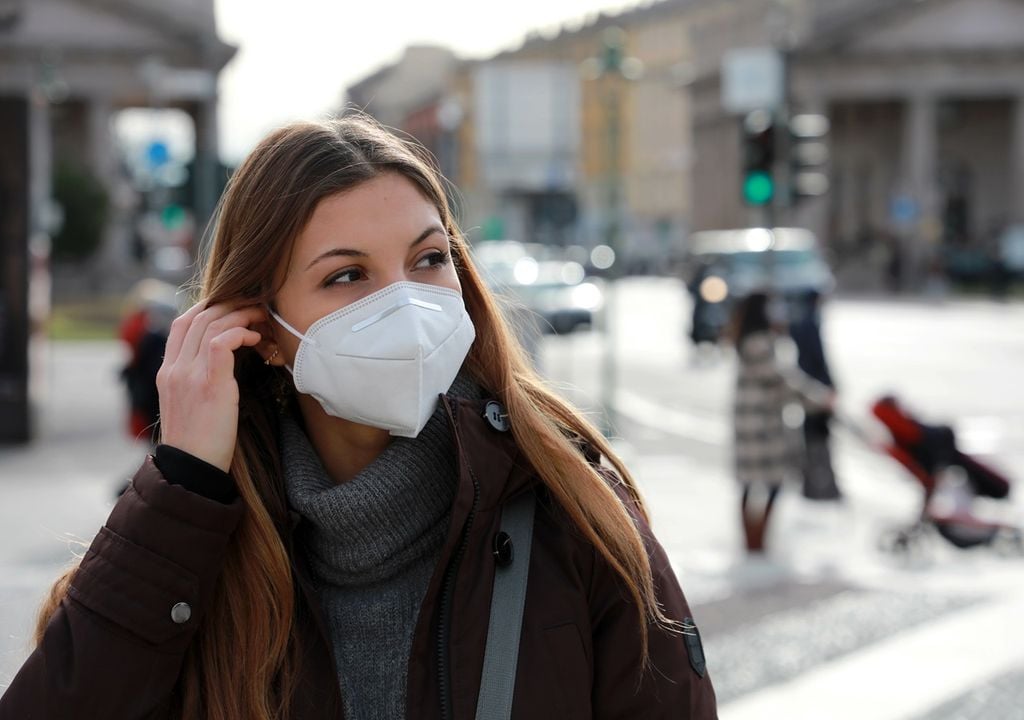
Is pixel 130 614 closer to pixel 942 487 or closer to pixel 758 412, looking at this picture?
pixel 758 412

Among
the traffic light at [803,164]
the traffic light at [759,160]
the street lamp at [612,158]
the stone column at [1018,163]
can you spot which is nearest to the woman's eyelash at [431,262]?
the traffic light at [759,160]

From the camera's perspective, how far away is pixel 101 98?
60.2 meters

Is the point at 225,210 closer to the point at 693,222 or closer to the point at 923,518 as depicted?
the point at 923,518

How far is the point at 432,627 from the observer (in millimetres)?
2152

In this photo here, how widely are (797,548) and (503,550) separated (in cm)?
877

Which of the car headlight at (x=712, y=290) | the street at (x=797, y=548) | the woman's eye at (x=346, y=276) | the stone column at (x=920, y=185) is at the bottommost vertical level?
the street at (x=797, y=548)

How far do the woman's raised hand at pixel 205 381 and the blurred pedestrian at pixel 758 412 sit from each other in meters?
7.91

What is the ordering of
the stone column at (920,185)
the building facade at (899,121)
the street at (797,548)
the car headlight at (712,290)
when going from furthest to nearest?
the building facade at (899,121)
the stone column at (920,185)
the car headlight at (712,290)
the street at (797,548)

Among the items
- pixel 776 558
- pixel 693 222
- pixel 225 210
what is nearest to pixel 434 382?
pixel 225 210

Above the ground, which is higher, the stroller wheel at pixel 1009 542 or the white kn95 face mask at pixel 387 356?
the white kn95 face mask at pixel 387 356

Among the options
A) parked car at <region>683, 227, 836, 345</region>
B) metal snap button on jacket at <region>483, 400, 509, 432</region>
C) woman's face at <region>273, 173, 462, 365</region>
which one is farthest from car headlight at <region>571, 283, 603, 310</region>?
metal snap button on jacket at <region>483, 400, 509, 432</region>

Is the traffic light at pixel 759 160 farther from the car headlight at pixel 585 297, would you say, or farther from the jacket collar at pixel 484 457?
the car headlight at pixel 585 297

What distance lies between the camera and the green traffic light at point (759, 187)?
1380cm

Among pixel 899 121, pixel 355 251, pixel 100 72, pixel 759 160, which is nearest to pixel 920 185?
pixel 899 121
